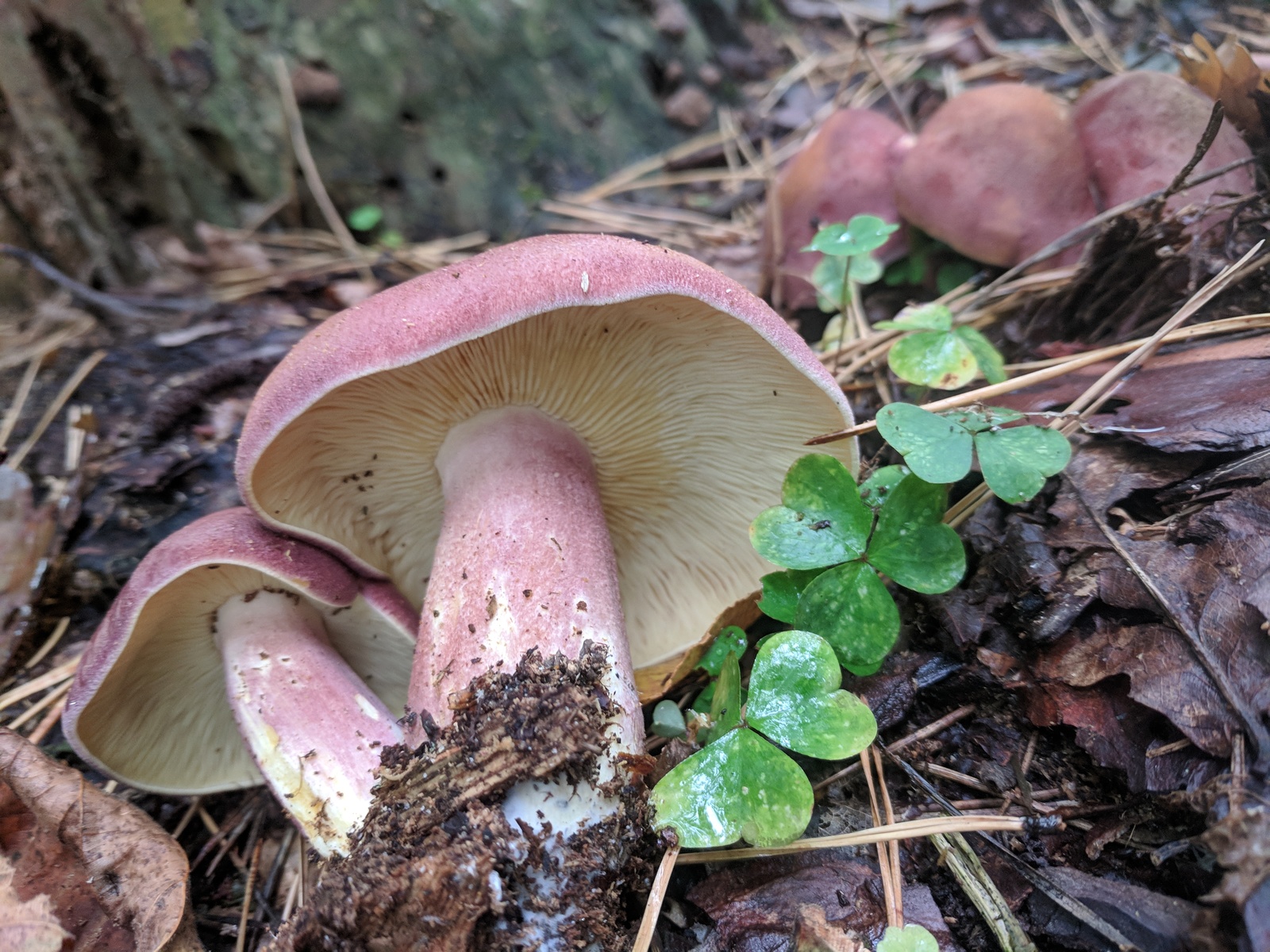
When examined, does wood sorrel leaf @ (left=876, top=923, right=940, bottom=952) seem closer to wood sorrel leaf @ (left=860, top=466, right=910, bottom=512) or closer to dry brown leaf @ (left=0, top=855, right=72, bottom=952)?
wood sorrel leaf @ (left=860, top=466, right=910, bottom=512)

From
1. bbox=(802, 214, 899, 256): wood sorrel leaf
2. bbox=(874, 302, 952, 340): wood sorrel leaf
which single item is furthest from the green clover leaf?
bbox=(802, 214, 899, 256): wood sorrel leaf

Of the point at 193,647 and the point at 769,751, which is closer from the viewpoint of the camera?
the point at 769,751

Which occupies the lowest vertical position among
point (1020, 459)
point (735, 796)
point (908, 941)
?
point (908, 941)

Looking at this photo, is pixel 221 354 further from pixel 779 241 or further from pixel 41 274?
pixel 779 241

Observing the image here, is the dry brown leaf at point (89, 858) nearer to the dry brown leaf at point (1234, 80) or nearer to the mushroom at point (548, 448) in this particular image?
the mushroom at point (548, 448)

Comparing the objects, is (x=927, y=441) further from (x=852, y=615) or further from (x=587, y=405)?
(x=587, y=405)

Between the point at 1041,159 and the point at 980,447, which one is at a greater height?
the point at 1041,159

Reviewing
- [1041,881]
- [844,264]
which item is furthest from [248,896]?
[844,264]
